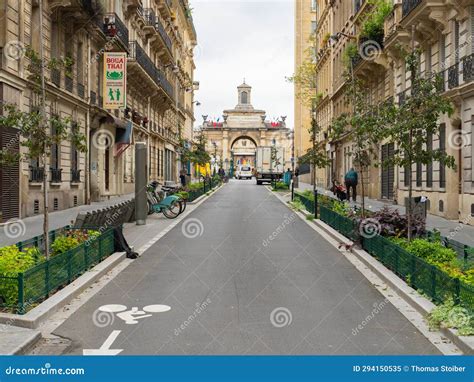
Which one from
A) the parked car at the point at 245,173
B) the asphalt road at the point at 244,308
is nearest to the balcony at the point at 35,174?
the asphalt road at the point at 244,308

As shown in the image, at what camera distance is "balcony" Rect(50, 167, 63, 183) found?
23766mm

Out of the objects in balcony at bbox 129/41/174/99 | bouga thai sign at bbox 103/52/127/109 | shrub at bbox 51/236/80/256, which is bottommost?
shrub at bbox 51/236/80/256

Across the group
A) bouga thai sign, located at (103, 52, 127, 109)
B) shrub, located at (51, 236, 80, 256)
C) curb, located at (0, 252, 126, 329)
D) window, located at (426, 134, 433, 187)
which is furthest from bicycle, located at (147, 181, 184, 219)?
shrub, located at (51, 236, 80, 256)

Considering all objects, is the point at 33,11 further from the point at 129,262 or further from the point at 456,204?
the point at 456,204

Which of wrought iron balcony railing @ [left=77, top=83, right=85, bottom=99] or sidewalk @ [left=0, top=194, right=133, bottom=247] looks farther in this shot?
wrought iron balcony railing @ [left=77, top=83, right=85, bottom=99]

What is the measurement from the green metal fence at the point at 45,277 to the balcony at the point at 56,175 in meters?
13.5

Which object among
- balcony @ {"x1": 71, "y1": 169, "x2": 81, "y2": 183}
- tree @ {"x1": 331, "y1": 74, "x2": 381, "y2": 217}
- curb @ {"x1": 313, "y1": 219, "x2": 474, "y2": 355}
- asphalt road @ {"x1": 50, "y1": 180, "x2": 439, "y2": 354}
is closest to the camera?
curb @ {"x1": 313, "y1": 219, "x2": 474, "y2": 355}

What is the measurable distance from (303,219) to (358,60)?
15.9 m

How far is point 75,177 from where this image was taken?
26.9m

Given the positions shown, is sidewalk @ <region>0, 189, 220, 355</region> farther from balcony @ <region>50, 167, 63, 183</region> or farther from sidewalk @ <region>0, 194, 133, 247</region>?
balcony @ <region>50, 167, 63, 183</region>

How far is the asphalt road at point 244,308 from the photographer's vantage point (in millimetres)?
6293

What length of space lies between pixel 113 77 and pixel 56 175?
303 inches

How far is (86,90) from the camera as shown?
2828cm

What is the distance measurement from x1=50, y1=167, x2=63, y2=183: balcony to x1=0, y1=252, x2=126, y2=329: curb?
13.2 m
